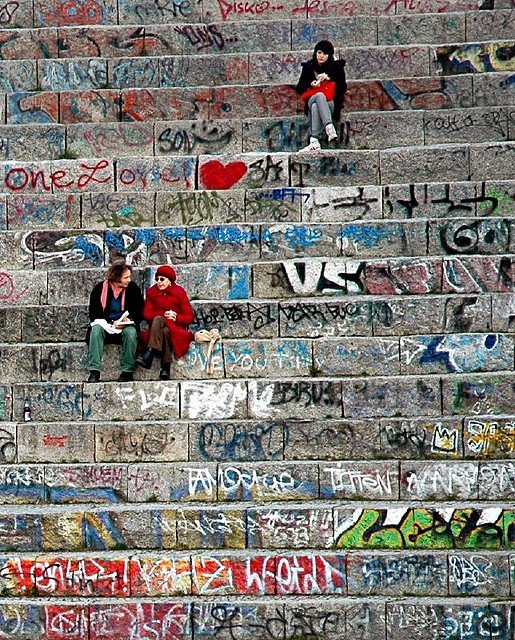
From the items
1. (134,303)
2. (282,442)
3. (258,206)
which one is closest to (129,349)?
(134,303)

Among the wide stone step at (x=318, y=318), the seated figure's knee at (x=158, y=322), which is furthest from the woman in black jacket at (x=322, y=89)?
the seated figure's knee at (x=158, y=322)

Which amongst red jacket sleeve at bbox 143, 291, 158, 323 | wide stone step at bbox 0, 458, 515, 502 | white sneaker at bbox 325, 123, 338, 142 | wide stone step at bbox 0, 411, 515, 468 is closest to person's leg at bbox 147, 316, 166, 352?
red jacket sleeve at bbox 143, 291, 158, 323

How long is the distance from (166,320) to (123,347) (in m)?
0.44

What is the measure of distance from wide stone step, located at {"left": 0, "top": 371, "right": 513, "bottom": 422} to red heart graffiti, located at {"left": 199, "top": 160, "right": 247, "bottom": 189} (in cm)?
318

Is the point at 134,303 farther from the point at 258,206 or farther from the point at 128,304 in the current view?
the point at 258,206

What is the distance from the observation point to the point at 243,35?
17.8m

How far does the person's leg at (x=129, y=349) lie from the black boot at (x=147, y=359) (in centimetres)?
10

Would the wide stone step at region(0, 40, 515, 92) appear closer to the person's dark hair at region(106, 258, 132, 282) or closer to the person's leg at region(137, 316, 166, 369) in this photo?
the person's dark hair at region(106, 258, 132, 282)

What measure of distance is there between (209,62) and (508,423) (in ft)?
22.8

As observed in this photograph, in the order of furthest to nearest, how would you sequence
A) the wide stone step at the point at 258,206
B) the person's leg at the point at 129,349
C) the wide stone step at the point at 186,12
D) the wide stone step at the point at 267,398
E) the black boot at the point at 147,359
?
the wide stone step at the point at 186,12 < the wide stone step at the point at 258,206 < the black boot at the point at 147,359 < the person's leg at the point at 129,349 < the wide stone step at the point at 267,398

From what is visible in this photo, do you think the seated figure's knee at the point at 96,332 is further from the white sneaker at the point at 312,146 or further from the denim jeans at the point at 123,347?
the white sneaker at the point at 312,146

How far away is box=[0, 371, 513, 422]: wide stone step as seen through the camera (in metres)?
12.4

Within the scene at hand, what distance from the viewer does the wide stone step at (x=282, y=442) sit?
12008mm

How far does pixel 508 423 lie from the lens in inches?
473
